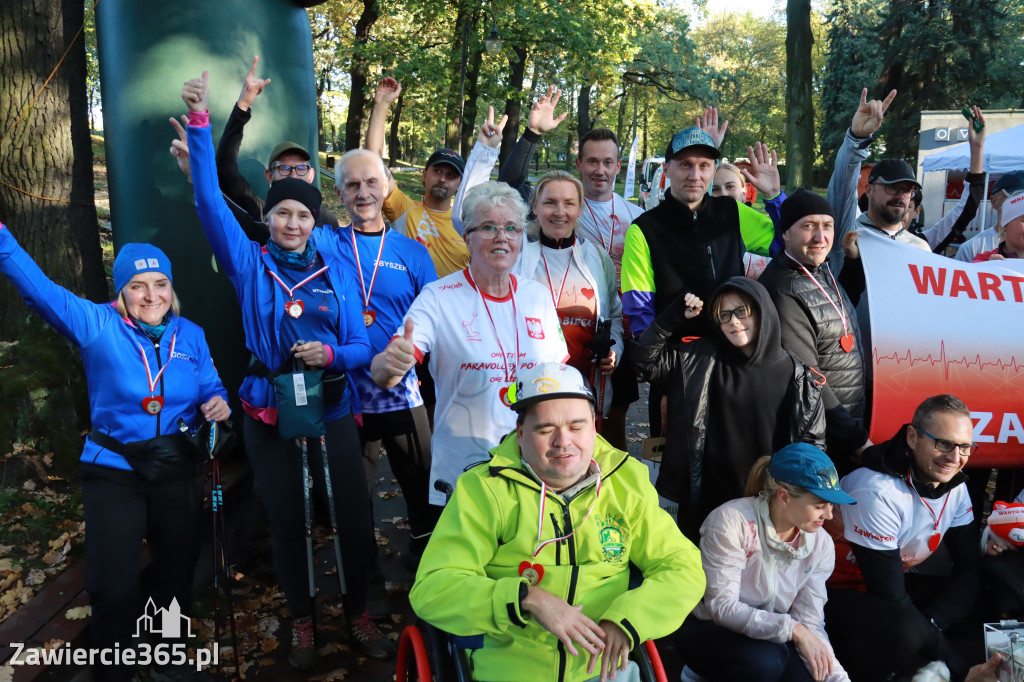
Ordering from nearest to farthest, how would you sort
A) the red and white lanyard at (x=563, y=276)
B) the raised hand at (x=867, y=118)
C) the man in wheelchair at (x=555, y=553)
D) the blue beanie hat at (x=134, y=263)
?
the man in wheelchair at (x=555, y=553) < the blue beanie hat at (x=134, y=263) < the red and white lanyard at (x=563, y=276) < the raised hand at (x=867, y=118)

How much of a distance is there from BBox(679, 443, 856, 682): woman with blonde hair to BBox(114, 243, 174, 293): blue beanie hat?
2.67 m

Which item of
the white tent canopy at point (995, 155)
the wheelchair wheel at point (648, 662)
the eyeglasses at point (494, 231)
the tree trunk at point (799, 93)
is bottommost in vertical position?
the wheelchair wheel at point (648, 662)

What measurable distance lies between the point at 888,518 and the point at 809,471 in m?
0.66

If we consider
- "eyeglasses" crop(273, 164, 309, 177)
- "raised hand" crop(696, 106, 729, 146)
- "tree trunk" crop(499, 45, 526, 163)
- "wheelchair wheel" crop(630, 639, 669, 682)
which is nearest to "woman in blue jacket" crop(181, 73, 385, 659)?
"eyeglasses" crop(273, 164, 309, 177)

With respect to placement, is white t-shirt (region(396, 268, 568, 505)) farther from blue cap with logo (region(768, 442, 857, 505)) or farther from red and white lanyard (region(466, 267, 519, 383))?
blue cap with logo (region(768, 442, 857, 505))

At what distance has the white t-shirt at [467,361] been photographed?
11.1 feet

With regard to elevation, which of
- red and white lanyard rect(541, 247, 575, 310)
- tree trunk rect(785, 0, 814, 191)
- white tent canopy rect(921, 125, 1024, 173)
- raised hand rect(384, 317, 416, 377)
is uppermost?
tree trunk rect(785, 0, 814, 191)

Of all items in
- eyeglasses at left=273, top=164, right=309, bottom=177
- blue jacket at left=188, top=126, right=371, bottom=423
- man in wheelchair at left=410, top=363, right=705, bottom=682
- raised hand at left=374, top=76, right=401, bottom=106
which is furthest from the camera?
raised hand at left=374, top=76, right=401, bottom=106

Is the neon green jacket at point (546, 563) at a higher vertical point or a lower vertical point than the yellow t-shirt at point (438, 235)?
lower

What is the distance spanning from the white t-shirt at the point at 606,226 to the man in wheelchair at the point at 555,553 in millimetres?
2279

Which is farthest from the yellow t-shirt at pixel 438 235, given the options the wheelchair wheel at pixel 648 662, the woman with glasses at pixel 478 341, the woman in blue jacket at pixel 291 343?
the wheelchair wheel at pixel 648 662

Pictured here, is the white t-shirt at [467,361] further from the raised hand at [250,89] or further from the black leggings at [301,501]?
the raised hand at [250,89]

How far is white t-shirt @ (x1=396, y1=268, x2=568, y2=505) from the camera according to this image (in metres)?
3.39

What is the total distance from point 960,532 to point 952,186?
15565mm
